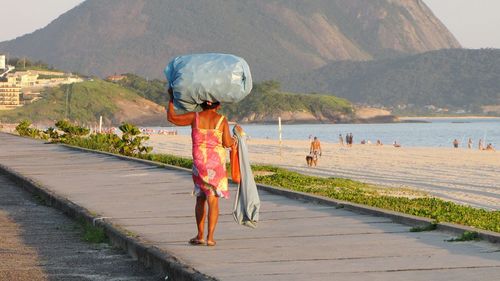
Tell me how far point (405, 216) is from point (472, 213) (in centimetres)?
243

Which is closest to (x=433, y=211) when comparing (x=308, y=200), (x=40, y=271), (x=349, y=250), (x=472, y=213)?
(x=472, y=213)

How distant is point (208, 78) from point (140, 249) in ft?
5.79

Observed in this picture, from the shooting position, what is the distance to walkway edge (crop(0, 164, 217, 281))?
909 cm

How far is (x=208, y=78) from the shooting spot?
10453mm

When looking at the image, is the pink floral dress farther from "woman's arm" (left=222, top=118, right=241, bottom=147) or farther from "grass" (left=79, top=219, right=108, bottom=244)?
"grass" (left=79, top=219, right=108, bottom=244)

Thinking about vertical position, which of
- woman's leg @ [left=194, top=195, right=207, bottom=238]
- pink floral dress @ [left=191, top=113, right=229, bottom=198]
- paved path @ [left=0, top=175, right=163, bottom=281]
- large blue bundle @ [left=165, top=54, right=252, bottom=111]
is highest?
large blue bundle @ [left=165, top=54, right=252, bottom=111]

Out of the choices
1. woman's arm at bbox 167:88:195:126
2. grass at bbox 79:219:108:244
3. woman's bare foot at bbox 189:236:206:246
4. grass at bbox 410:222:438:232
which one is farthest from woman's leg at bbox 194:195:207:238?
grass at bbox 410:222:438:232

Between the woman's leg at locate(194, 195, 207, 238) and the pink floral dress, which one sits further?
the woman's leg at locate(194, 195, 207, 238)

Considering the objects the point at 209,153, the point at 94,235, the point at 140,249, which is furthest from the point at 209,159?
the point at 94,235

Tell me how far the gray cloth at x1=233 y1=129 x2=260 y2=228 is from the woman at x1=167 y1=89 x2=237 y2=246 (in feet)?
0.42

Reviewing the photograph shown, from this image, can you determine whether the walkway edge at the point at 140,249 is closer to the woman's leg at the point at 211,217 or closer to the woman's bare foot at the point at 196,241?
the woman's bare foot at the point at 196,241

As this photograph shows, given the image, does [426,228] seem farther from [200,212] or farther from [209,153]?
[209,153]

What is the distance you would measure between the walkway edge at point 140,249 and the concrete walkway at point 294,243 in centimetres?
14

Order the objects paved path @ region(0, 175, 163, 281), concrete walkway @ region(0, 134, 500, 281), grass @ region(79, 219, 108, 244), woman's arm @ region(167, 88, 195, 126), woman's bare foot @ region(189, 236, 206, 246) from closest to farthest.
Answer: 1. concrete walkway @ region(0, 134, 500, 281)
2. paved path @ region(0, 175, 163, 281)
3. woman's bare foot @ region(189, 236, 206, 246)
4. woman's arm @ region(167, 88, 195, 126)
5. grass @ region(79, 219, 108, 244)
